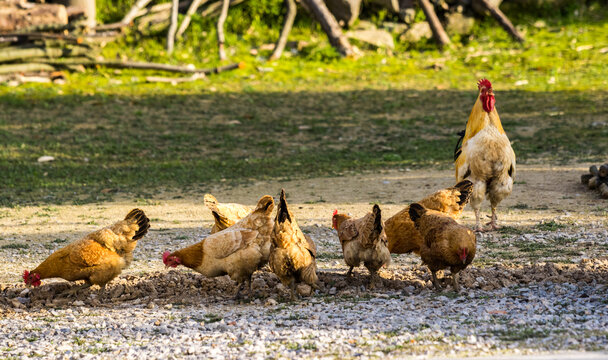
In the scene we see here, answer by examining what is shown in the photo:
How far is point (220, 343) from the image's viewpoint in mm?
5402

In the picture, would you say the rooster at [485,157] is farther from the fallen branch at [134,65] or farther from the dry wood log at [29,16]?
the dry wood log at [29,16]

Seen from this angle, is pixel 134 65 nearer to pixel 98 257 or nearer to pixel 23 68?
pixel 23 68

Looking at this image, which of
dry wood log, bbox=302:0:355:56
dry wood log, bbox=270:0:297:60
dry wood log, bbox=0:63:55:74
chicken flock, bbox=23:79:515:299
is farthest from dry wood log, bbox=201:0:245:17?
chicken flock, bbox=23:79:515:299

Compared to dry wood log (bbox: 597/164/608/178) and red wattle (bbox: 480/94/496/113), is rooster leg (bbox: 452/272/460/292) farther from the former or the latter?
dry wood log (bbox: 597/164/608/178)

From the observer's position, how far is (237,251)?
21.6 ft

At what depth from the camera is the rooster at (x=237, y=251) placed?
6.57 m

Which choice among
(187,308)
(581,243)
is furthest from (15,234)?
(581,243)

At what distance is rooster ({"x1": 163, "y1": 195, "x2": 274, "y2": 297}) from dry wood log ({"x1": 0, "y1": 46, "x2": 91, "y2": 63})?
1152cm

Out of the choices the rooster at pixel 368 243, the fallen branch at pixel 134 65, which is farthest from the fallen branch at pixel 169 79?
the rooster at pixel 368 243

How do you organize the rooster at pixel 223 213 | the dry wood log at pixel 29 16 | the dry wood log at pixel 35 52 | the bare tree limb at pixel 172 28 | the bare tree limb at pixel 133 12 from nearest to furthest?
1. the rooster at pixel 223 213
2. the dry wood log at pixel 35 52
3. the dry wood log at pixel 29 16
4. the bare tree limb at pixel 133 12
5. the bare tree limb at pixel 172 28

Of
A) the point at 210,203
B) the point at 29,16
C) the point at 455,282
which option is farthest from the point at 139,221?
the point at 29,16

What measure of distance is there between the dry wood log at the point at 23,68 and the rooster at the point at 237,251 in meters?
11.7

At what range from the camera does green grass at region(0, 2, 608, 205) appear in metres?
13.0

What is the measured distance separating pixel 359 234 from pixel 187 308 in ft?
5.16
